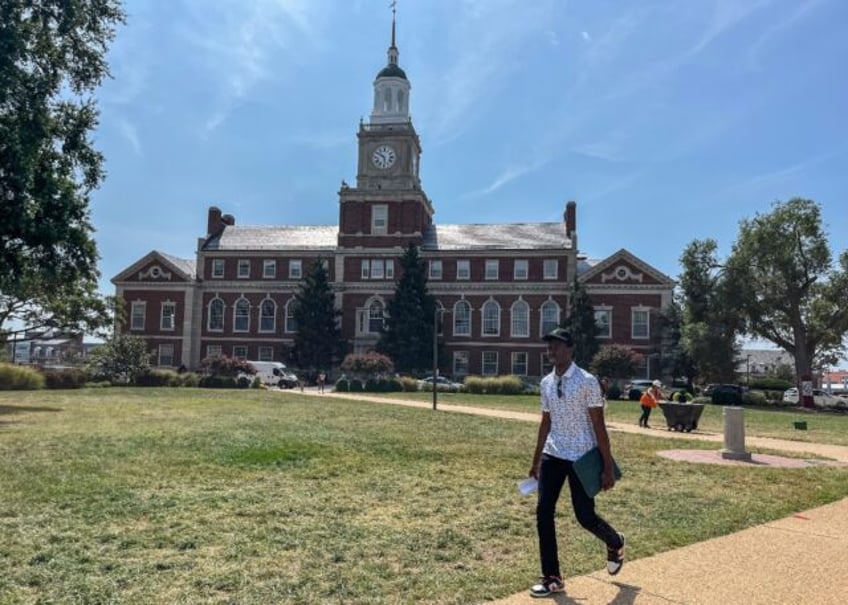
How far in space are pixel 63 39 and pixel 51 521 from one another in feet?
57.4

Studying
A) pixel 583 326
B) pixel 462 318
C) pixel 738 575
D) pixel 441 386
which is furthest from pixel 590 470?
pixel 462 318

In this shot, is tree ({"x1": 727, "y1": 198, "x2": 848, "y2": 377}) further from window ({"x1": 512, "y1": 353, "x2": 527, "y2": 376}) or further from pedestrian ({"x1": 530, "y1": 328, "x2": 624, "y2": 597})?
pedestrian ({"x1": 530, "y1": 328, "x2": 624, "y2": 597})

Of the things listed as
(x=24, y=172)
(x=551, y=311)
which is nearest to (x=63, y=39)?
(x=24, y=172)

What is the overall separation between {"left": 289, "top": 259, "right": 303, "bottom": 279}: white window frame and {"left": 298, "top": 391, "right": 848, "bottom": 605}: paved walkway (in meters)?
59.9

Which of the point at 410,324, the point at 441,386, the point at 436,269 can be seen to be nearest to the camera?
the point at 441,386

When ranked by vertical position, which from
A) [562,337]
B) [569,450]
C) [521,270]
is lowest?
[569,450]

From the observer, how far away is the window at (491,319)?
61312 mm

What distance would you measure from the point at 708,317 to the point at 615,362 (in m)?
6.69

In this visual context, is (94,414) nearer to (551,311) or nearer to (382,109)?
(551,311)

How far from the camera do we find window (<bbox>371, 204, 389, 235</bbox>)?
63875mm

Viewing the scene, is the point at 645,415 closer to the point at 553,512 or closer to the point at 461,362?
the point at 553,512

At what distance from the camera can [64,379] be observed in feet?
138

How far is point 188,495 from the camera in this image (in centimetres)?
866

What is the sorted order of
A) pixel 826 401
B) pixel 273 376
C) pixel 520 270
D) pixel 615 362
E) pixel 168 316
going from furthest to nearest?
pixel 168 316, pixel 520 270, pixel 273 376, pixel 615 362, pixel 826 401
